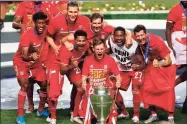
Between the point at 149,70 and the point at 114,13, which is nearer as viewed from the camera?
the point at 149,70

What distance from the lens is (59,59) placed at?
782 centimetres

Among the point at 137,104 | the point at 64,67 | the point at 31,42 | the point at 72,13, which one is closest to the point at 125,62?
the point at 137,104

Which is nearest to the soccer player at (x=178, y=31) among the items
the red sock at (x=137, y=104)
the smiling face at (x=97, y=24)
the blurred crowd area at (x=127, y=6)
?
the red sock at (x=137, y=104)

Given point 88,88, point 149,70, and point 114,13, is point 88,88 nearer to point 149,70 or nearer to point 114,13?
point 149,70

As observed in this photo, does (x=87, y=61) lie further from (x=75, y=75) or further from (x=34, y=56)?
(x=34, y=56)

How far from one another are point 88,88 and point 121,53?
649 mm

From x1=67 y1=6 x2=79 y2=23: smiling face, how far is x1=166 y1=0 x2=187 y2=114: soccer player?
132 cm

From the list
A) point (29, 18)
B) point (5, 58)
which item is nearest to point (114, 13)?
point (5, 58)

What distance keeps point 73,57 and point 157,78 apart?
1017mm

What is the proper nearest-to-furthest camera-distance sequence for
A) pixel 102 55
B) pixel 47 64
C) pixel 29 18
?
pixel 102 55 < pixel 47 64 < pixel 29 18

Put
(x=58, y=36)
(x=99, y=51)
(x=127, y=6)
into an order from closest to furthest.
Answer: (x=99, y=51), (x=58, y=36), (x=127, y=6)

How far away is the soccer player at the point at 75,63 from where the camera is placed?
25.4 feet

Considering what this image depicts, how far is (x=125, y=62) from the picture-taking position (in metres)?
7.90

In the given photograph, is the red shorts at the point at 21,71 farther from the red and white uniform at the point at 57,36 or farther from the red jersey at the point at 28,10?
the red jersey at the point at 28,10
